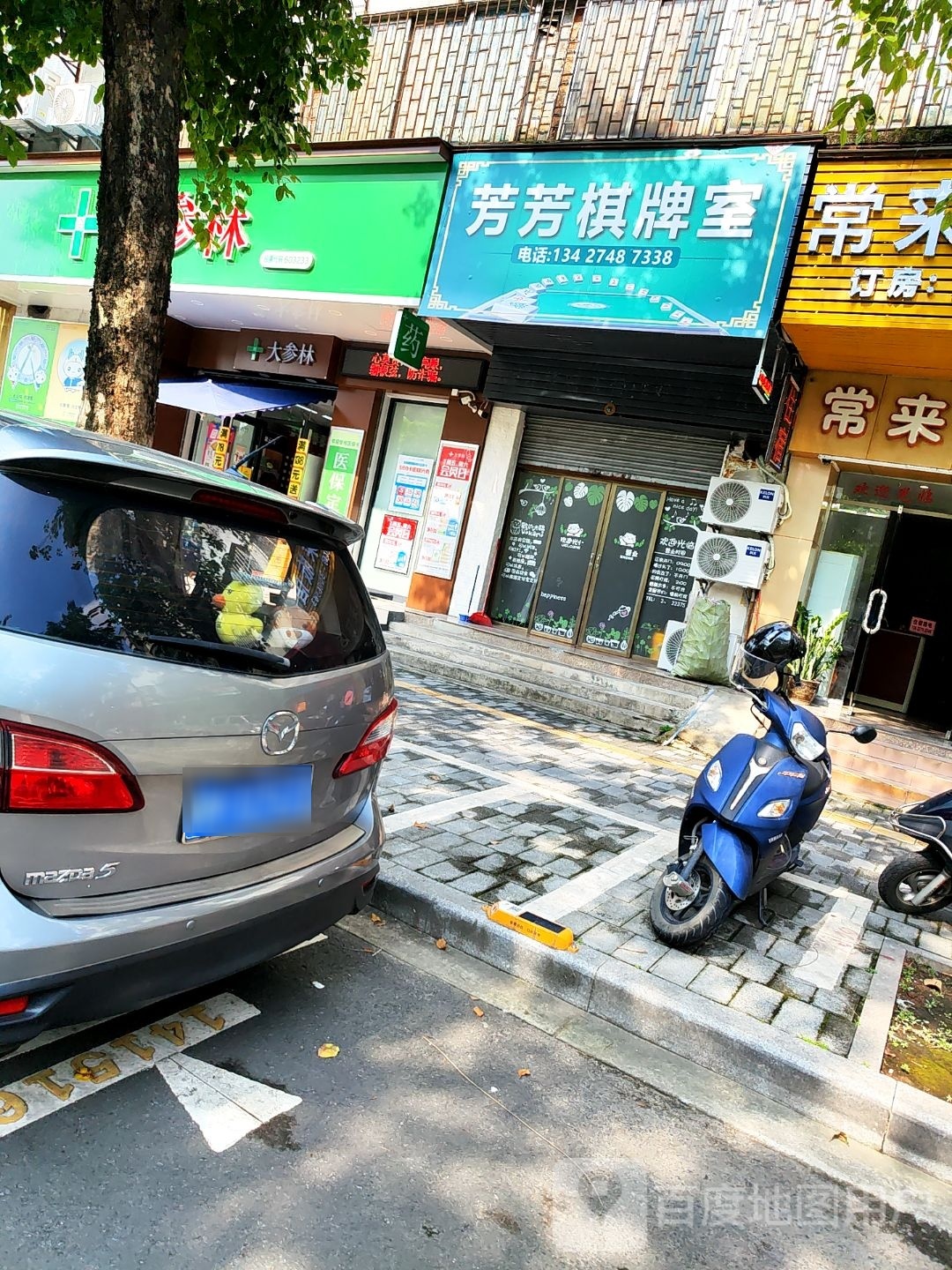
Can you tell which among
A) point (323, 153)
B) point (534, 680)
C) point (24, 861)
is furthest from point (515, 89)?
point (24, 861)

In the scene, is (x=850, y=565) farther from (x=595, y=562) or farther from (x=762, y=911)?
(x=762, y=911)

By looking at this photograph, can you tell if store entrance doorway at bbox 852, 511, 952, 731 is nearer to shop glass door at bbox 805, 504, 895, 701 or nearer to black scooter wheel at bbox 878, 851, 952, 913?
shop glass door at bbox 805, 504, 895, 701

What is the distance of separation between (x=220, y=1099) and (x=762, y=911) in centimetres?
290

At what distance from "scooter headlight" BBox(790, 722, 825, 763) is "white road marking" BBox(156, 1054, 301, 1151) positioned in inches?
96.6

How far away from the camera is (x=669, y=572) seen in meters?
11.2

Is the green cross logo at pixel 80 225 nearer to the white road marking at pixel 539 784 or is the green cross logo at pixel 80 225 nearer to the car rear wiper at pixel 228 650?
the white road marking at pixel 539 784

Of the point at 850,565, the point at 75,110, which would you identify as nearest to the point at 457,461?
the point at 850,565

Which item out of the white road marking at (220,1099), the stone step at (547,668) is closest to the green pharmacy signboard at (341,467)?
the stone step at (547,668)

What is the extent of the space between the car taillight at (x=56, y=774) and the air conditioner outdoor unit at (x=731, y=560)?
8.54 meters

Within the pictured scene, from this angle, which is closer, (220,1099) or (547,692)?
(220,1099)

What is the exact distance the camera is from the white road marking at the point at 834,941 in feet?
12.3

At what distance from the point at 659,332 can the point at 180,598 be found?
7.59 m

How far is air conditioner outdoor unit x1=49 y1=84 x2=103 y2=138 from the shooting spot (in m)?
14.5

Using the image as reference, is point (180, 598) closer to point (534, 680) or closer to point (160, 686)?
point (160, 686)
